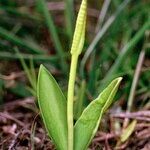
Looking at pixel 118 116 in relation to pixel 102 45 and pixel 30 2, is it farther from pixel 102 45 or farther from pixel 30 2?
pixel 30 2

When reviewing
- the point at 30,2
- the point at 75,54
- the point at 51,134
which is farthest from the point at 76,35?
the point at 30,2

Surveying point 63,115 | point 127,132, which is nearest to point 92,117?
point 63,115

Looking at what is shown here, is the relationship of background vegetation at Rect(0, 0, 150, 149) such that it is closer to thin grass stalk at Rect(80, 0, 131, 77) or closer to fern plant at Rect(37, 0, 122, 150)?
thin grass stalk at Rect(80, 0, 131, 77)

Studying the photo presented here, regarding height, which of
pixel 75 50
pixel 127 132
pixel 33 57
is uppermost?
pixel 75 50

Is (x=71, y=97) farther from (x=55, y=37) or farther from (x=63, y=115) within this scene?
(x=55, y=37)

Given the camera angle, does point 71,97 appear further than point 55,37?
No

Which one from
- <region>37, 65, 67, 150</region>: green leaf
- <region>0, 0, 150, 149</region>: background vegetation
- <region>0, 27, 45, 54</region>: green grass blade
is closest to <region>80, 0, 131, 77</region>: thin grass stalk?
<region>0, 0, 150, 149</region>: background vegetation
